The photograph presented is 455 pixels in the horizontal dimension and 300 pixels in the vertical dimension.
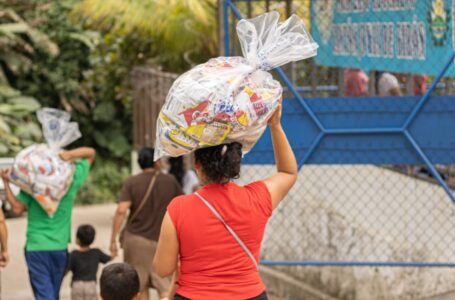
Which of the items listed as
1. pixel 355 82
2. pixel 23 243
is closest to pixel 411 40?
pixel 355 82

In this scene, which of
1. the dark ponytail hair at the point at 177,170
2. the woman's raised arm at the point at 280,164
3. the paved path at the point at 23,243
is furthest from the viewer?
the paved path at the point at 23,243

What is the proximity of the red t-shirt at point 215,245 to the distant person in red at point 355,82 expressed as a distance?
422 cm

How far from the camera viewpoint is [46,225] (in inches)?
290

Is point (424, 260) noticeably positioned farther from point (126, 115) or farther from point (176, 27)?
point (126, 115)

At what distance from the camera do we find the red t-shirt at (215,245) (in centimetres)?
397

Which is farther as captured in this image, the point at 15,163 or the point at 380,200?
the point at 380,200

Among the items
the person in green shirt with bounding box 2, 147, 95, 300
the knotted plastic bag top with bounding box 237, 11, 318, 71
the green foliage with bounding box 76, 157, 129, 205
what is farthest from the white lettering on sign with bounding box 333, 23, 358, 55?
the green foliage with bounding box 76, 157, 129, 205

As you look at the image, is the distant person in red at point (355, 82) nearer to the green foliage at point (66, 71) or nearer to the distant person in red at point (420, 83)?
the distant person in red at point (420, 83)

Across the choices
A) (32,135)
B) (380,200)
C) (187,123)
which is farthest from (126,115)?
(187,123)

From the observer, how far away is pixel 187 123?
405cm

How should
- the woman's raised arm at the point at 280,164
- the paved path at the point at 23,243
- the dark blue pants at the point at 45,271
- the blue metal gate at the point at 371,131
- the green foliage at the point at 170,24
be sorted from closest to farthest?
the woman's raised arm at the point at 280,164 → the blue metal gate at the point at 371,131 → the dark blue pants at the point at 45,271 → the paved path at the point at 23,243 → the green foliage at the point at 170,24

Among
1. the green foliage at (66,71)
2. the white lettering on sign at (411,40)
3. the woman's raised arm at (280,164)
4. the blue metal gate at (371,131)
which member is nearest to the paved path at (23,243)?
the green foliage at (66,71)

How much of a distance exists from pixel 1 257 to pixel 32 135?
A: 9255 mm

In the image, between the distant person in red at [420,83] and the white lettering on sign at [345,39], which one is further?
the distant person in red at [420,83]
